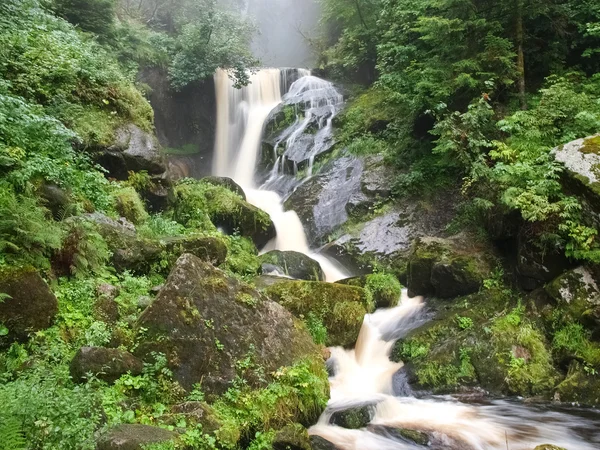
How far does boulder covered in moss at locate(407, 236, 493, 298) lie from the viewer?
917 cm

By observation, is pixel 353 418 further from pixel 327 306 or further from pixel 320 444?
pixel 327 306

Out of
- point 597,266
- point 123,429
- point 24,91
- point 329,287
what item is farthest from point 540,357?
point 24,91

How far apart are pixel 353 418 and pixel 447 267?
173 inches

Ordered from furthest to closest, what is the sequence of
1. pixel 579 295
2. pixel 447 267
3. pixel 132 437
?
pixel 447 267 < pixel 579 295 < pixel 132 437

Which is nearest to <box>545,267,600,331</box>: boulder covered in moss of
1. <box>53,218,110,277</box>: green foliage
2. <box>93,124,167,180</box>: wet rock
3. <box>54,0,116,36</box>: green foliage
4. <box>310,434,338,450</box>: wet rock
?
<box>310,434,338,450</box>: wet rock

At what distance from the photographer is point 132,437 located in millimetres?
3783

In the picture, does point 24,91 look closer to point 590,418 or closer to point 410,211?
point 410,211

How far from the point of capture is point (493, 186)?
31.4 feet

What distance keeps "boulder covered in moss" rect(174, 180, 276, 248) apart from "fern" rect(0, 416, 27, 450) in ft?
25.5

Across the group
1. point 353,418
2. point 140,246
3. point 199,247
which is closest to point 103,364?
point 140,246

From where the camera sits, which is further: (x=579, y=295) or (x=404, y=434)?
(x=579, y=295)

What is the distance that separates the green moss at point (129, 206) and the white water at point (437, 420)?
475cm

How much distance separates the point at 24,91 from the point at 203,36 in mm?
11186

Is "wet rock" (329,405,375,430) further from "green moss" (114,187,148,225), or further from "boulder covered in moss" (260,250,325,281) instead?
"green moss" (114,187,148,225)
